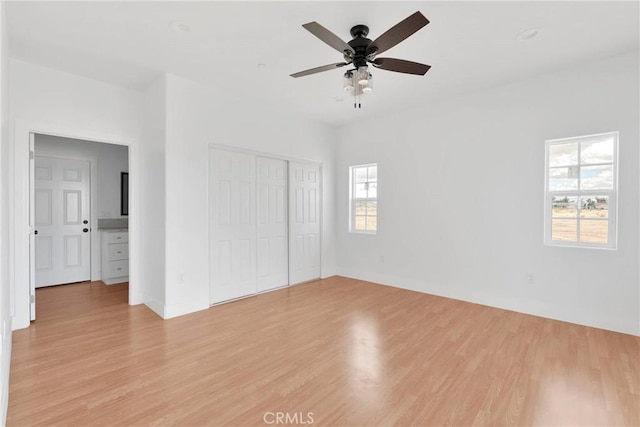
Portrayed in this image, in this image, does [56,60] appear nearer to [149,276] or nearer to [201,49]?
[201,49]

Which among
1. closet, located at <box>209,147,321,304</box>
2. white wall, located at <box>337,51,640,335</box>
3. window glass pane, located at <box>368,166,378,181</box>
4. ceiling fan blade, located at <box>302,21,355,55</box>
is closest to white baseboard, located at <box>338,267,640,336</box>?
white wall, located at <box>337,51,640,335</box>

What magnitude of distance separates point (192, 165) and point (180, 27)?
1.59 meters

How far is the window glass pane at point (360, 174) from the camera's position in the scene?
563cm

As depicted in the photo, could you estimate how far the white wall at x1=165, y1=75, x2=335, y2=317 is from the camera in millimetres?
3658

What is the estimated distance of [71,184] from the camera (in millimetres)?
5109

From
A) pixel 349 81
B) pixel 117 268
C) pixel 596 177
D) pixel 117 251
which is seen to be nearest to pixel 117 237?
pixel 117 251

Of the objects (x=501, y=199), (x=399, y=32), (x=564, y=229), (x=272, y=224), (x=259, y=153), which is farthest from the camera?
(x=272, y=224)

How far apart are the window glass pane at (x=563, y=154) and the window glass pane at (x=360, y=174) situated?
275 centimetres

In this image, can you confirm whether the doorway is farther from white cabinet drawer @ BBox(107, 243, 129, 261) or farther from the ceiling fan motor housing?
the ceiling fan motor housing

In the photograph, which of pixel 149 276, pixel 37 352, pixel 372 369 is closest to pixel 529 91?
pixel 372 369

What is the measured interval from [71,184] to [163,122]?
277cm

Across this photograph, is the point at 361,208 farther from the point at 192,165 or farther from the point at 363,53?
the point at 363,53

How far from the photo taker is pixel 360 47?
251 centimetres

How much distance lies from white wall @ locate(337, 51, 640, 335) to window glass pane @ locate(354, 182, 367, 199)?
0.41 metres
